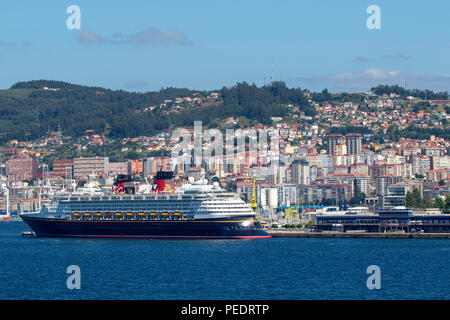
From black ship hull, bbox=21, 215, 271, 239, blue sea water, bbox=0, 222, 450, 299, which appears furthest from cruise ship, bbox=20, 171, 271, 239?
blue sea water, bbox=0, 222, 450, 299

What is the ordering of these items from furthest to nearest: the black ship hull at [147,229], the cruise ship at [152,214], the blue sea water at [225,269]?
1. the cruise ship at [152,214]
2. the black ship hull at [147,229]
3. the blue sea water at [225,269]

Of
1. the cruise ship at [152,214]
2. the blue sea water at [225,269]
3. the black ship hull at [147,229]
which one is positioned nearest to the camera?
the blue sea water at [225,269]

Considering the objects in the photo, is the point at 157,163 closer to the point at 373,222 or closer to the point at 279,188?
the point at 279,188

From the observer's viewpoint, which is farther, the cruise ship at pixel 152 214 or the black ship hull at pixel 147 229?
the cruise ship at pixel 152 214

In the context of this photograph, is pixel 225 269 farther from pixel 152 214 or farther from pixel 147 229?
pixel 152 214

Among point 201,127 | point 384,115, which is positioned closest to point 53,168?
point 201,127

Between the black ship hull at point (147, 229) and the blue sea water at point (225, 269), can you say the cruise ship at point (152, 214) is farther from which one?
the blue sea water at point (225, 269)

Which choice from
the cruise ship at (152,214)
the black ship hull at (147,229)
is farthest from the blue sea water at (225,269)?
the cruise ship at (152,214)
